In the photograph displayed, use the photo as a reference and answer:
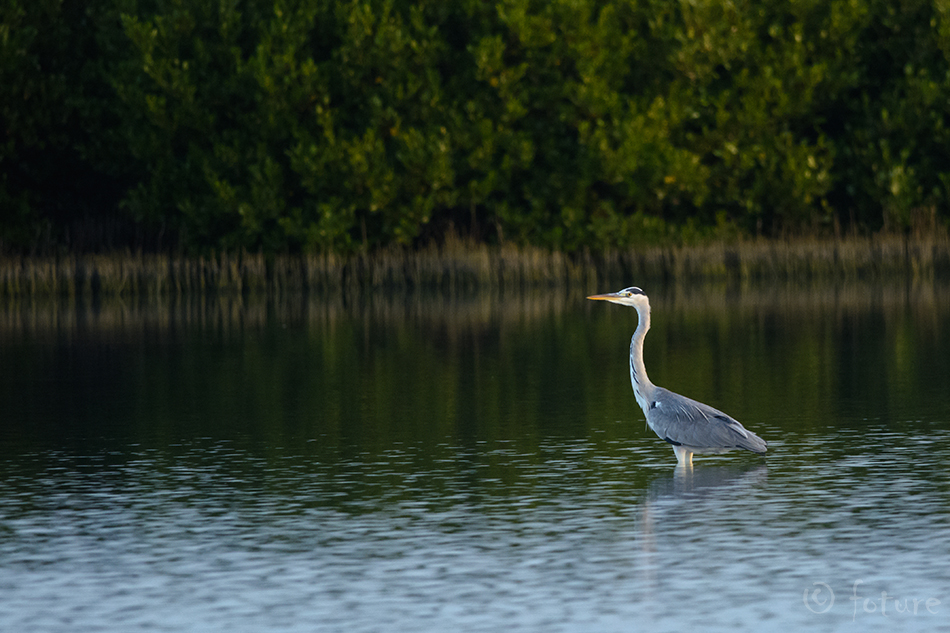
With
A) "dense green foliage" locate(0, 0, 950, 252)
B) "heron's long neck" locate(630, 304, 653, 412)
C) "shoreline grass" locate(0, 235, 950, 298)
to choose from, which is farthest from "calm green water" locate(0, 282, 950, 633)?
"dense green foliage" locate(0, 0, 950, 252)

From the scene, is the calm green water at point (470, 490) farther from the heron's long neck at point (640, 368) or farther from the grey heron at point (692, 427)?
the heron's long neck at point (640, 368)

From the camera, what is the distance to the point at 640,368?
13.2 meters

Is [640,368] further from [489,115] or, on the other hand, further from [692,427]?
[489,115]

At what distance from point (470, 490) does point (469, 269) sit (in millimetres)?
25488

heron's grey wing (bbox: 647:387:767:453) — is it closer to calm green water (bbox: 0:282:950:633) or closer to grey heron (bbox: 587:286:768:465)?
grey heron (bbox: 587:286:768:465)

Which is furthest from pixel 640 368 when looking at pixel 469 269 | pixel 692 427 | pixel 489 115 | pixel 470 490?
pixel 489 115

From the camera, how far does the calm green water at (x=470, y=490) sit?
343 inches

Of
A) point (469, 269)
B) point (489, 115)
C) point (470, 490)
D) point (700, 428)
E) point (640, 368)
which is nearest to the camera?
point (470, 490)

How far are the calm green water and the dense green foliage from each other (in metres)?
15.8

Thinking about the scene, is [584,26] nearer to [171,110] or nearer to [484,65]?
[484,65]

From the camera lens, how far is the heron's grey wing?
1217 centimetres

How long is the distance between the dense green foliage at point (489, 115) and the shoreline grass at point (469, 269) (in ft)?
3.04

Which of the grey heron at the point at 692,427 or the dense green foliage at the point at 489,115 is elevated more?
the dense green foliage at the point at 489,115

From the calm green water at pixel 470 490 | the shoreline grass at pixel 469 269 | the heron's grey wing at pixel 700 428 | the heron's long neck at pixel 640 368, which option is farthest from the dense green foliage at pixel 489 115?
the heron's grey wing at pixel 700 428
